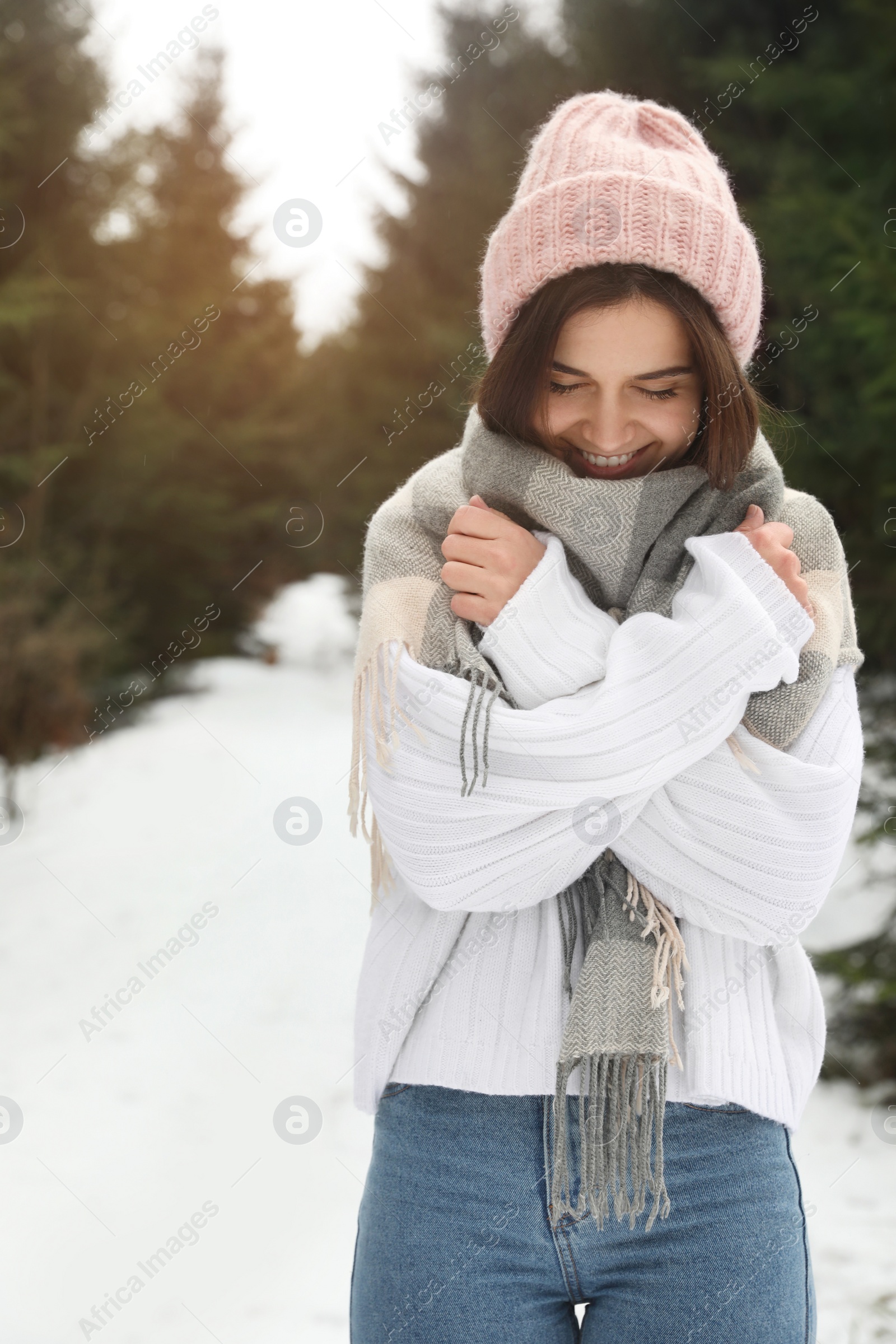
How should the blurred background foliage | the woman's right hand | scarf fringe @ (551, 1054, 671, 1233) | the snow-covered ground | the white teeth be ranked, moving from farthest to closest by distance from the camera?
the blurred background foliage → the snow-covered ground → the white teeth → the woman's right hand → scarf fringe @ (551, 1054, 671, 1233)

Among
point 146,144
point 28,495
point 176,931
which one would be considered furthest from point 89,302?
point 176,931

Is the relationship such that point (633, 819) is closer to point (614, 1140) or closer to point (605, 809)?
point (605, 809)

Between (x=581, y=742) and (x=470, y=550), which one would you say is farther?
(x=470, y=550)

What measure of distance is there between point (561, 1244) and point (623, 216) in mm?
1068

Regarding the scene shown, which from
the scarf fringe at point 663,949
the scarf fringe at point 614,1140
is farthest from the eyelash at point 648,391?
the scarf fringe at point 614,1140

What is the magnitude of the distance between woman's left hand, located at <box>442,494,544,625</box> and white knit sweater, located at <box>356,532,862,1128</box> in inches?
1.3

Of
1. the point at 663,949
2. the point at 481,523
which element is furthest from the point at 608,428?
the point at 663,949

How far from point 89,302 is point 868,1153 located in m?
6.97

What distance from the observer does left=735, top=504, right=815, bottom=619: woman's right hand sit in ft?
3.62

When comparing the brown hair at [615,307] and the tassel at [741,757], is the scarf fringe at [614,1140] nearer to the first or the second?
the tassel at [741,757]

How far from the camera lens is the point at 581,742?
1.04m

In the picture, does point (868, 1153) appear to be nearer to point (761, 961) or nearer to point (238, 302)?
point (761, 961)

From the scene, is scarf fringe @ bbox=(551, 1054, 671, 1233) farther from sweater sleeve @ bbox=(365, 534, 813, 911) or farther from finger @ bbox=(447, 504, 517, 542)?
finger @ bbox=(447, 504, 517, 542)

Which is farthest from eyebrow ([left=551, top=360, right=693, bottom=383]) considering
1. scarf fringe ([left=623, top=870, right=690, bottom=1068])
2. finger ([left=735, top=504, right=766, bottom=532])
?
scarf fringe ([left=623, top=870, right=690, bottom=1068])
